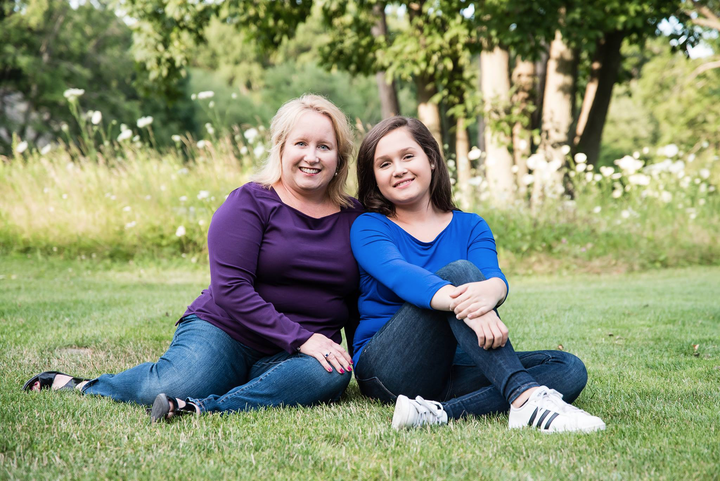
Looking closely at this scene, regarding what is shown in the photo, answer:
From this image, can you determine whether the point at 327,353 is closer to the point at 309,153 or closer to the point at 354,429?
the point at 354,429

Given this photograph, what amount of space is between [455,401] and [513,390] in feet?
0.91

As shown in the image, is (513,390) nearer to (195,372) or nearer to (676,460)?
(676,460)

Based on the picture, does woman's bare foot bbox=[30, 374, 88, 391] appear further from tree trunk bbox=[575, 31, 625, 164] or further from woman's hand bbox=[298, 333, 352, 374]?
tree trunk bbox=[575, 31, 625, 164]

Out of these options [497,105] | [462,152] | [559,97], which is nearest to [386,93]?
[462,152]

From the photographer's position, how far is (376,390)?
302cm

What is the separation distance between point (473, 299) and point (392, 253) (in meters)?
0.47

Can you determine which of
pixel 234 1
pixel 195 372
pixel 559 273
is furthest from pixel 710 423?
pixel 234 1

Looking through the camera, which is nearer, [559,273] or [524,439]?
[524,439]

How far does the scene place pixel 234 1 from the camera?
1107 cm

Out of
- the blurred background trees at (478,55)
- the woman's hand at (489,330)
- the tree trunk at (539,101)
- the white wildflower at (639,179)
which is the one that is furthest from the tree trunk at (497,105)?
the woman's hand at (489,330)

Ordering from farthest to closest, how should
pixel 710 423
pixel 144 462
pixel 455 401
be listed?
1. pixel 455 401
2. pixel 710 423
3. pixel 144 462

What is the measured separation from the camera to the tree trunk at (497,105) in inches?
414

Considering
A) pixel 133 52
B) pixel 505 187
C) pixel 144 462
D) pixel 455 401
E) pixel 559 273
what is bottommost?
pixel 559 273

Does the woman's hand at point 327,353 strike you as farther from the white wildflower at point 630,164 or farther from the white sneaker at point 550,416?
the white wildflower at point 630,164
